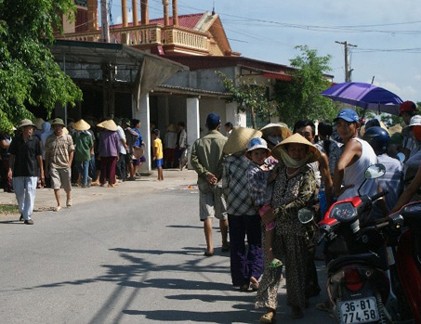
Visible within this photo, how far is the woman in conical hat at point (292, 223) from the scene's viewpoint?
20.6ft

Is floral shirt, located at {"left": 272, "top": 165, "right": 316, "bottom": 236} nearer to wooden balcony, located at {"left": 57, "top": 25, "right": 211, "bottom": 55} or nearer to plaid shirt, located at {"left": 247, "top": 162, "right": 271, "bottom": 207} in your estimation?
plaid shirt, located at {"left": 247, "top": 162, "right": 271, "bottom": 207}

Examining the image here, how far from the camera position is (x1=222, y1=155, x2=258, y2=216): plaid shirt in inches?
289

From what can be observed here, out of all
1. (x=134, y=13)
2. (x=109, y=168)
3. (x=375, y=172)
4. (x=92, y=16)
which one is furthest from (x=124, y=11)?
(x=375, y=172)

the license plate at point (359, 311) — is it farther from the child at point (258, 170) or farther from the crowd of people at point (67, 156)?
the crowd of people at point (67, 156)

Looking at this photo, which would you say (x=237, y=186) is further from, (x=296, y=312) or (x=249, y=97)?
(x=249, y=97)

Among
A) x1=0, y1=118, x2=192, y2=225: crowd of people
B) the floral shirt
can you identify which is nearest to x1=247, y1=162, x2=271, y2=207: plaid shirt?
the floral shirt

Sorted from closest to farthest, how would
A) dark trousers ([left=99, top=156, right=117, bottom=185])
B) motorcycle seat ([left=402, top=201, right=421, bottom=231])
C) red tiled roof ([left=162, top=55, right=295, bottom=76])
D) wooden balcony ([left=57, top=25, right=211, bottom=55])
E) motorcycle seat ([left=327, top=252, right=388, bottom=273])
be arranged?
motorcycle seat ([left=402, top=201, right=421, bottom=231]) → motorcycle seat ([left=327, top=252, right=388, bottom=273]) → dark trousers ([left=99, top=156, right=117, bottom=185]) → red tiled roof ([left=162, top=55, right=295, bottom=76]) → wooden balcony ([left=57, top=25, right=211, bottom=55])

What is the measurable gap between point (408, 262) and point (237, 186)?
9.13ft

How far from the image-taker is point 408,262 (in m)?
4.91

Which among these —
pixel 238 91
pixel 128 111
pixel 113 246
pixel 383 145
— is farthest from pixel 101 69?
pixel 383 145

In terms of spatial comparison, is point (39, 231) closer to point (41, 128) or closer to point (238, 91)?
point (41, 128)

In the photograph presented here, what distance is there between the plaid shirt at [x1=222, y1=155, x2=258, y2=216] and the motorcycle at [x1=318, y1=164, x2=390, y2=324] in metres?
2.25

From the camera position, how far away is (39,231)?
38.7 ft

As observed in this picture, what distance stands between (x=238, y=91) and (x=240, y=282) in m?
21.3
